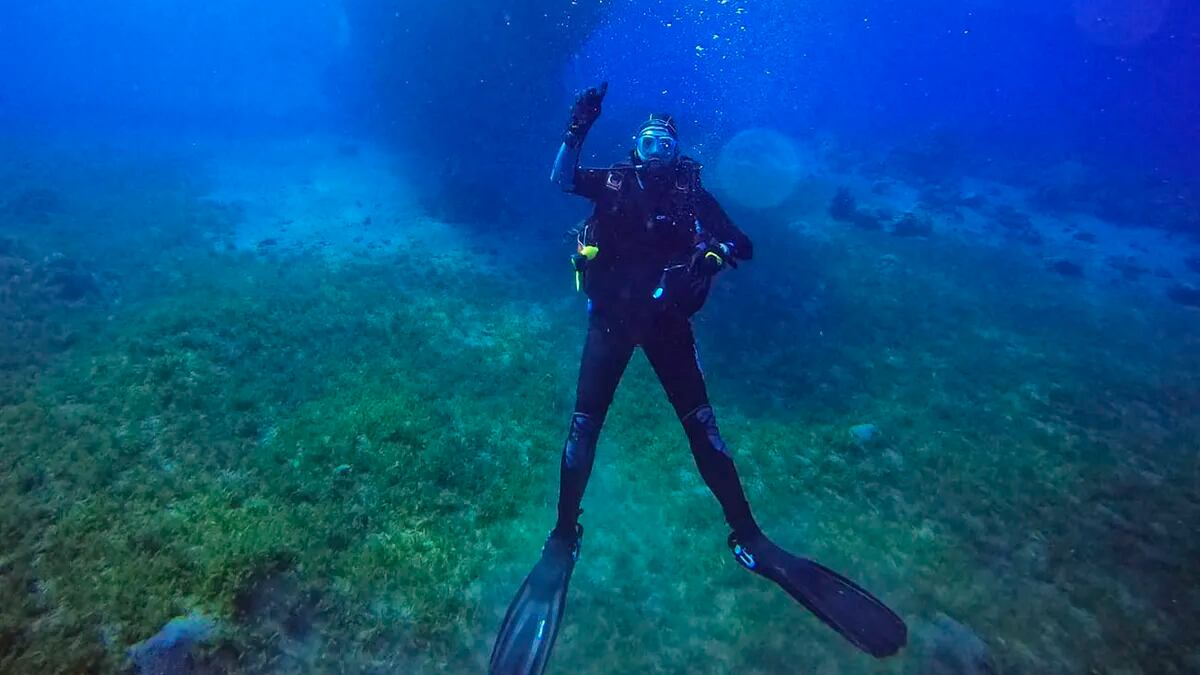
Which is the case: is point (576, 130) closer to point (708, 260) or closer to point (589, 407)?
point (708, 260)

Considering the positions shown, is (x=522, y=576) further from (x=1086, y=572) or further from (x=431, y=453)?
(x=1086, y=572)

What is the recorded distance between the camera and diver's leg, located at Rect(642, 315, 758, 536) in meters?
5.15

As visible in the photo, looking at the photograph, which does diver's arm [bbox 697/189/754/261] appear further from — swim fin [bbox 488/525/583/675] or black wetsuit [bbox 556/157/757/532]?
swim fin [bbox 488/525/583/675]

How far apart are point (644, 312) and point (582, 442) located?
4.73 ft

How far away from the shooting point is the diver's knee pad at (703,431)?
17.0ft

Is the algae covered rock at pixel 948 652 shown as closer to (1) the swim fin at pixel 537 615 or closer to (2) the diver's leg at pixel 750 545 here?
(2) the diver's leg at pixel 750 545

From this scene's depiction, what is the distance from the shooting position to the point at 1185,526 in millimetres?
6539

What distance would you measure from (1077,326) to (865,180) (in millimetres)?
18640

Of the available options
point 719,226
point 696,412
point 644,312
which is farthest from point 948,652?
point 719,226

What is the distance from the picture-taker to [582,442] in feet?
17.2

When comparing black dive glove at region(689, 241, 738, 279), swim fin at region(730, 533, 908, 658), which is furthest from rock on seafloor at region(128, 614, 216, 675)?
black dive glove at region(689, 241, 738, 279)

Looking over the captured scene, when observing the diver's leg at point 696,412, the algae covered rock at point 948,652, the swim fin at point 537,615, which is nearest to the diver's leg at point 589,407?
the swim fin at point 537,615

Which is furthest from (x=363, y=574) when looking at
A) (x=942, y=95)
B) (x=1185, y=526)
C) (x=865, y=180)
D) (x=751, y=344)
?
(x=942, y=95)

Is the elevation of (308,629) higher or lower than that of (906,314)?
lower
